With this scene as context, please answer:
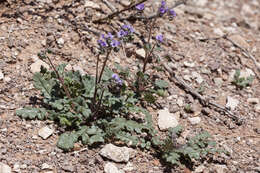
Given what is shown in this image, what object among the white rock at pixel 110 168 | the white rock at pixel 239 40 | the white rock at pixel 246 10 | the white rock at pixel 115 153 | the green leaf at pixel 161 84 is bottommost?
the white rock at pixel 110 168

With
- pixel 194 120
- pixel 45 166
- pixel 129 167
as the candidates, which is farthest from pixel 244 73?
pixel 45 166

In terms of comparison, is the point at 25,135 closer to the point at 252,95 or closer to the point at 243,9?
the point at 252,95

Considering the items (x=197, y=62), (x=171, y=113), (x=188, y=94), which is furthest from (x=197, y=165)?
(x=197, y=62)

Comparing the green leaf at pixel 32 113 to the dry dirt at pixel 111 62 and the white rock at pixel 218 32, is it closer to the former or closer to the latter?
the dry dirt at pixel 111 62

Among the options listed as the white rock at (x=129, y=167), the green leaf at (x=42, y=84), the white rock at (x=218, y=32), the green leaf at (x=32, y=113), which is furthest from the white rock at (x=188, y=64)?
the green leaf at (x=32, y=113)

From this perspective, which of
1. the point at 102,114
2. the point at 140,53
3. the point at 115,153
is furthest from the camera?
the point at 140,53

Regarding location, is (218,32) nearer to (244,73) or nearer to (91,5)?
(244,73)
